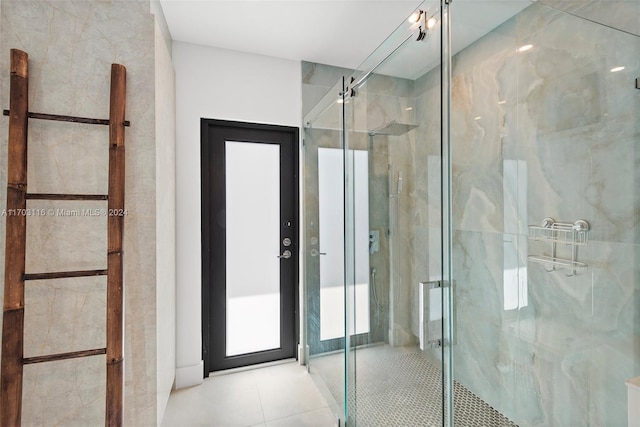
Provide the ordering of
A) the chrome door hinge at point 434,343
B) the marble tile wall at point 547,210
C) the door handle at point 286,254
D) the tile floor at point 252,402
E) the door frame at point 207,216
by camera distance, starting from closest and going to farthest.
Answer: the chrome door hinge at point 434,343, the marble tile wall at point 547,210, the tile floor at point 252,402, the door frame at point 207,216, the door handle at point 286,254

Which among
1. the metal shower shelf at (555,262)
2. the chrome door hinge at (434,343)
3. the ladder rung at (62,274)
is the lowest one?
the chrome door hinge at (434,343)

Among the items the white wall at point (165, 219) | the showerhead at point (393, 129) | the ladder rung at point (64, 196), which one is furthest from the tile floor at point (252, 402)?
the showerhead at point (393, 129)

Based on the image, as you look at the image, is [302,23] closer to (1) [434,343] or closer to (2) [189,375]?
(1) [434,343]

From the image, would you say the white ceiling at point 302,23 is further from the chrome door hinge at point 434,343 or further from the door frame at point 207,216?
the chrome door hinge at point 434,343

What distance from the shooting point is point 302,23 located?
2.08m

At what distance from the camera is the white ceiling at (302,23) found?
155 cm

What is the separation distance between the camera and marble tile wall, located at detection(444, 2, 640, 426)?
1317 mm

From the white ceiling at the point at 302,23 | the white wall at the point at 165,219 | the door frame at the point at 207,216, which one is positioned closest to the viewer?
the white ceiling at the point at 302,23

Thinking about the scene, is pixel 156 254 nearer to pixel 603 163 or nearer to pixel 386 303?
pixel 386 303

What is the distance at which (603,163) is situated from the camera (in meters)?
1.36

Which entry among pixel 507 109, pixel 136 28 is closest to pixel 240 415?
pixel 136 28

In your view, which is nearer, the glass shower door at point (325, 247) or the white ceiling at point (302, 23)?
the white ceiling at point (302, 23)

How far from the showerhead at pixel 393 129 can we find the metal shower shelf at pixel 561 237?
2.94 feet

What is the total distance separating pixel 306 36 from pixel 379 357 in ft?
7.32
